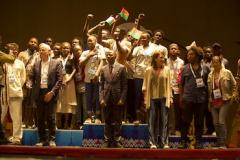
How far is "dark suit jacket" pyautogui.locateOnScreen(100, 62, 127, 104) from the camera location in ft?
25.8

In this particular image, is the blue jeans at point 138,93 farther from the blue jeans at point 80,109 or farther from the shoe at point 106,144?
the blue jeans at point 80,109

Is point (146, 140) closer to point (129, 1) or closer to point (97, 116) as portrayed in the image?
point (97, 116)

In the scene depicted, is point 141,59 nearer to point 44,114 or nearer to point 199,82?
point 199,82

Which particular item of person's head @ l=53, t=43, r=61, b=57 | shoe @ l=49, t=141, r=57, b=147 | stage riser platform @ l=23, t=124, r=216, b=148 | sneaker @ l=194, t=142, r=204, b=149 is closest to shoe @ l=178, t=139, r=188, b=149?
sneaker @ l=194, t=142, r=204, b=149

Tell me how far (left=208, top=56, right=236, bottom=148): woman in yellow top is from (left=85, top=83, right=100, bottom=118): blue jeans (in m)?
1.90

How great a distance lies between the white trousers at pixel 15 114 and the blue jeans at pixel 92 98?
1.17 metres

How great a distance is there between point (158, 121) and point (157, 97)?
38cm

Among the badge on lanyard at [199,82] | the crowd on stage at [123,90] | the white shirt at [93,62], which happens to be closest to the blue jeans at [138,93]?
the crowd on stage at [123,90]

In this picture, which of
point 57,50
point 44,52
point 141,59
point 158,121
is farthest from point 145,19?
point 158,121

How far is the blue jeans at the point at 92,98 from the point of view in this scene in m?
8.47

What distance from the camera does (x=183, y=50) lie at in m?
12.1

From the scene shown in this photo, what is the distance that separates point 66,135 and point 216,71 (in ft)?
8.87

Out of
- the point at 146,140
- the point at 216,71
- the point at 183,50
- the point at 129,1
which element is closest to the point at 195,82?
the point at 216,71

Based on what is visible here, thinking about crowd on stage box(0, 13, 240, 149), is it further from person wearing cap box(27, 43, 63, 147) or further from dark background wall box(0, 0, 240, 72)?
dark background wall box(0, 0, 240, 72)
